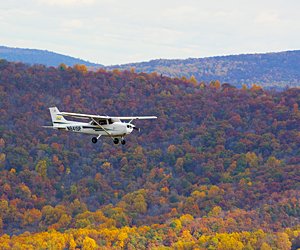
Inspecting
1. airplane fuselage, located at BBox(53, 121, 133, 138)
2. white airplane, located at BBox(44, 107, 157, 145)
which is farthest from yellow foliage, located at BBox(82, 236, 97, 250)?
white airplane, located at BBox(44, 107, 157, 145)

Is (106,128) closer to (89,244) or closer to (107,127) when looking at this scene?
(107,127)

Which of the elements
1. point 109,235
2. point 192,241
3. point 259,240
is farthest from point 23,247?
point 259,240

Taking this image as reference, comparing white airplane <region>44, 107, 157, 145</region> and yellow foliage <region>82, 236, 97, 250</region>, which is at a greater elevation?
white airplane <region>44, 107, 157, 145</region>

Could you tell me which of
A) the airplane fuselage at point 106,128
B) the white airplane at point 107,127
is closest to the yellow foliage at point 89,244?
the airplane fuselage at point 106,128

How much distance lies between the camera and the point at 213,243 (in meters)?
190

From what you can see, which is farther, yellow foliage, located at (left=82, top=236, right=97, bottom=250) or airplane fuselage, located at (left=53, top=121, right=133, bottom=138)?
yellow foliage, located at (left=82, top=236, right=97, bottom=250)

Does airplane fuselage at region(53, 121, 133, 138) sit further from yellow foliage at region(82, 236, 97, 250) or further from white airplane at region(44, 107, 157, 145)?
yellow foliage at region(82, 236, 97, 250)

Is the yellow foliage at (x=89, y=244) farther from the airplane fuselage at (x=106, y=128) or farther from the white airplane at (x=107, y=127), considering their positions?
the white airplane at (x=107, y=127)

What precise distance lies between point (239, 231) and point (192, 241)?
36.2ft

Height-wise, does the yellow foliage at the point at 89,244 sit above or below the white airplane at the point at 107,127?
below

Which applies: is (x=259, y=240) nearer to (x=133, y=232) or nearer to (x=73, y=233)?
(x=133, y=232)

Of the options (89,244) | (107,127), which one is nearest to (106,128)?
(107,127)

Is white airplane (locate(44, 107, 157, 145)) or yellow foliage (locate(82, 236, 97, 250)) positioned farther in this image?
yellow foliage (locate(82, 236, 97, 250))

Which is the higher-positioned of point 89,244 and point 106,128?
point 106,128
